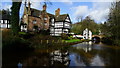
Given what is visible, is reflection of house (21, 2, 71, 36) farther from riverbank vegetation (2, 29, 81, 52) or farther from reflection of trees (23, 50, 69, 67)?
reflection of trees (23, 50, 69, 67)

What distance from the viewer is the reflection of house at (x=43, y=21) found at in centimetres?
Result: 3928

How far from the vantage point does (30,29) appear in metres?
39.6

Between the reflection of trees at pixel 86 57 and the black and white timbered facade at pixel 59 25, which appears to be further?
the black and white timbered facade at pixel 59 25

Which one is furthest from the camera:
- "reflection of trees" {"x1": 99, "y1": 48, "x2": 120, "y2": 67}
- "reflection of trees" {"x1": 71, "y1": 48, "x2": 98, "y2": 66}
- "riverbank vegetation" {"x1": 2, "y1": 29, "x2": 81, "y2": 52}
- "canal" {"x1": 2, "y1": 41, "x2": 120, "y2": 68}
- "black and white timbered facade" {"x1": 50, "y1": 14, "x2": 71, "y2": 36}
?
"black and white timbered facade" {"x1": 50, "y1": 14, "x2": 71, "y2": 36}

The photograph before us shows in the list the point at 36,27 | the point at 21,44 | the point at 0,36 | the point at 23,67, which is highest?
the point at 36,27

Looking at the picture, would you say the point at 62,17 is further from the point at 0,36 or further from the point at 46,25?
the point at 0,36

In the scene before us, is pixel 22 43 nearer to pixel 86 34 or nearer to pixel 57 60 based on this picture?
pixel 57 60

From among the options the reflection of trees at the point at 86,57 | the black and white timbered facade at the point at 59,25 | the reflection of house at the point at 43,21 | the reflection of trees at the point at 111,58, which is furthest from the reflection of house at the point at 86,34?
the reflection of trees at the point at 111,58

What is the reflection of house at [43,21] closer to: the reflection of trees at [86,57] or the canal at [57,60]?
the reflection of trees at [86,57]

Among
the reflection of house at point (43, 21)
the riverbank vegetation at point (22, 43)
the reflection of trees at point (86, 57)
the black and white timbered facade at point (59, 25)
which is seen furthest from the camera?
the black and white timbered facade at point (59, 25)

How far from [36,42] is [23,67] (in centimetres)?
998

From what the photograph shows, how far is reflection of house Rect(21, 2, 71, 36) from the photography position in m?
39.3

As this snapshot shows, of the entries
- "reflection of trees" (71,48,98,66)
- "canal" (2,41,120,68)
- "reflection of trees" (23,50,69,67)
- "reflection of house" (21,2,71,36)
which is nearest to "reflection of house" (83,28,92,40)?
"reflection of house" (21,2,71,36)

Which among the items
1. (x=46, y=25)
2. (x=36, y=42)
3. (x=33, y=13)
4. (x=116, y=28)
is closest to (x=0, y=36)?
(x=36, y=42)
